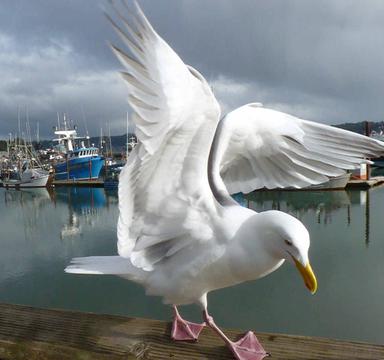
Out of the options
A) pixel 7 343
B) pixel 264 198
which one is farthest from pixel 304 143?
pixel 264 198

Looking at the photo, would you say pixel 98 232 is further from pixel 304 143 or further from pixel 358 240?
pixel 304 143

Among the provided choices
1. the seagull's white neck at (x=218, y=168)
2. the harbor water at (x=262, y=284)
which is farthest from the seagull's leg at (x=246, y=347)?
the harbor water at (x=262, y=284)

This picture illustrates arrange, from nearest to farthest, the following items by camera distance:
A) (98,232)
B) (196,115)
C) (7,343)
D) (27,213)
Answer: (7,343) → (196,115) → (98,232) → (27,213)

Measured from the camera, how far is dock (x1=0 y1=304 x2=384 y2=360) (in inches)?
52.9

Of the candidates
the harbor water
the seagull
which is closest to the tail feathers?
the seagull

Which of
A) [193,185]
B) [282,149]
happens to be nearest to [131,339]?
[193,185]

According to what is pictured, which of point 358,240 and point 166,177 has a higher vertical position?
point 166,177

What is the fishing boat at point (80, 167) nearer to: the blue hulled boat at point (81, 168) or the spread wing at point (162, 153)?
the blue hulled boat at point (81, 168)

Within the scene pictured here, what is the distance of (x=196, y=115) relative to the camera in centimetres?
133

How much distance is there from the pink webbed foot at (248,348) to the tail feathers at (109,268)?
0.45m

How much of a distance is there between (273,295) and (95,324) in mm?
4862

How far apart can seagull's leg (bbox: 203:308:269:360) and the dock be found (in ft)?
0.11

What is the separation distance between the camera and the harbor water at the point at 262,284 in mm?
5285

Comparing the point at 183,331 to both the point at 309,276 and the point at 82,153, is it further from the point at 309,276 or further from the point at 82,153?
the point at 82,153
